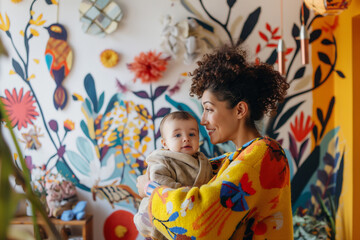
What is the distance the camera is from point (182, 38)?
3092mm

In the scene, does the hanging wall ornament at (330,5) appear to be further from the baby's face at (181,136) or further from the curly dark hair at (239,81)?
the baby's face at (181,136)

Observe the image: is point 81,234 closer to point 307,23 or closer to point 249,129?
point 249,129

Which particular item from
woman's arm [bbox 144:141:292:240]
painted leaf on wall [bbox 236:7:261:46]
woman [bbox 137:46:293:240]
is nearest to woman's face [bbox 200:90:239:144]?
woman [bbox 137:46:293:240]

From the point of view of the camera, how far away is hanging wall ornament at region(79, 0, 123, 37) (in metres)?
3.08

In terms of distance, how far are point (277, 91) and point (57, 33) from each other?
7.27 feet

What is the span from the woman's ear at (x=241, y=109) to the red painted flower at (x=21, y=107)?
2.21 m

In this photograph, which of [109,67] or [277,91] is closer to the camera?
[277,91]

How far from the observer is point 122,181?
320 cm

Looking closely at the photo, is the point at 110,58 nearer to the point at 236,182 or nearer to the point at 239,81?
the point at 239,81

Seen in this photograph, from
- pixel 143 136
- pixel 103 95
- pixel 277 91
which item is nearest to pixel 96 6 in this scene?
pixel 103 95

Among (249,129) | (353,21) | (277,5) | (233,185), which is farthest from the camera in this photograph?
(277,5)

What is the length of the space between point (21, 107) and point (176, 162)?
2127 mm

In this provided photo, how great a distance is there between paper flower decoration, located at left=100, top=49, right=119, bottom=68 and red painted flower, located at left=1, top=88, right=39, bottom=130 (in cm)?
68

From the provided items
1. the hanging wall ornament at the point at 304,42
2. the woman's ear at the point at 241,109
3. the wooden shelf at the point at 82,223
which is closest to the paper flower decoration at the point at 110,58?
the wooden shelf at the point at 82,223
